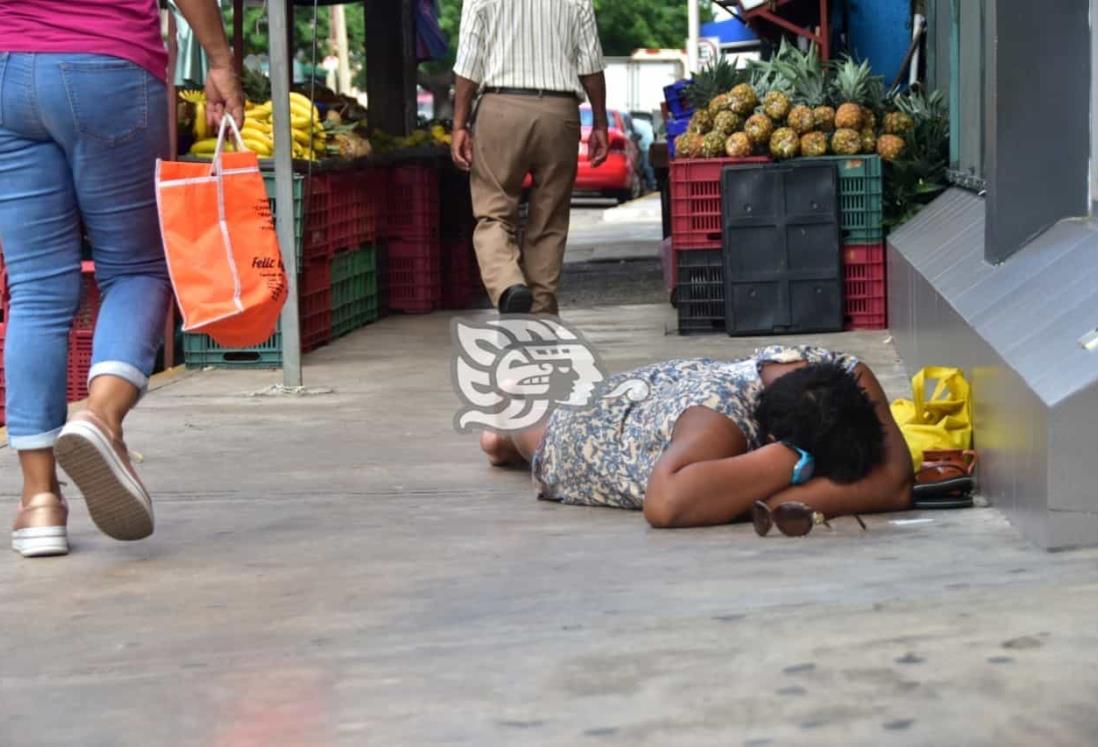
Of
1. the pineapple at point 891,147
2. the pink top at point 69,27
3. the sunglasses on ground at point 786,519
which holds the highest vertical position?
the pink top at point 69,27

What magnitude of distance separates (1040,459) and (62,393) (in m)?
2.62

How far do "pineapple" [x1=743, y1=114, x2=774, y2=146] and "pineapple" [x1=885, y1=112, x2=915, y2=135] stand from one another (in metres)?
0.68

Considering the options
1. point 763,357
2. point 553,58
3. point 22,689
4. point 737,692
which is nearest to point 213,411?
point 553,58

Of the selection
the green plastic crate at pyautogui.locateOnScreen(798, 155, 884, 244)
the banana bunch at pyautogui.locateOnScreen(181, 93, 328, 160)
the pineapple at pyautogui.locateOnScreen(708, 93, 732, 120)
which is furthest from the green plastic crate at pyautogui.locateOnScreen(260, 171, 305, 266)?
the green plastic crate at pyautogui.locateOnScreen(798, 155, 884, 244)

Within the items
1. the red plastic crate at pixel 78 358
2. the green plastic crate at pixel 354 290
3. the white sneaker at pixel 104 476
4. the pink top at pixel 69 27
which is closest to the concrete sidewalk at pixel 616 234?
the green plastic crate at pixel 354 290

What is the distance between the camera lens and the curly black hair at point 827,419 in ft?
16.2

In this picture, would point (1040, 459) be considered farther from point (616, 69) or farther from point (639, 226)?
point (616, 69)

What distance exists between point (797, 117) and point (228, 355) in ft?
11.7

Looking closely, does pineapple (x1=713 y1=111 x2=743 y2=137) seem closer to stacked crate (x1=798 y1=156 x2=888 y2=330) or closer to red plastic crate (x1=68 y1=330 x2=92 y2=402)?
stacked crate (x1=798 y1=156 x2=888 y2=330)

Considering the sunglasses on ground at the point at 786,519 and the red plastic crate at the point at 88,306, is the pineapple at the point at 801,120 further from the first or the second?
the sunglasses on ground at the point at 786,519

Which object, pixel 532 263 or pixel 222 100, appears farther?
pixel 532 263

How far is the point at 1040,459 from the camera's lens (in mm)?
4527

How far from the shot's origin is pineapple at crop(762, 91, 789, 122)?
10812 mm

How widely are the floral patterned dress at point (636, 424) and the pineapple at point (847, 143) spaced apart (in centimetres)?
533
